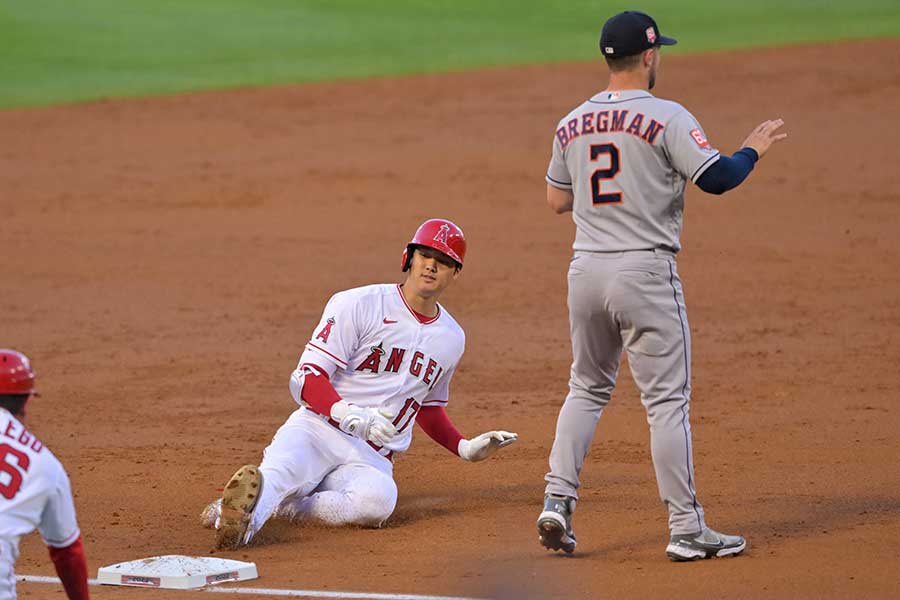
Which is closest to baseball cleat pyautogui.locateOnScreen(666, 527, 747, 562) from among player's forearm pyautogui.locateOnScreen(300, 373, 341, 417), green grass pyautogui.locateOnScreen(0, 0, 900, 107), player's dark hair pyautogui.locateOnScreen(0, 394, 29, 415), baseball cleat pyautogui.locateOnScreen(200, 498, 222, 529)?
player's forearm pyautogui.locateOnScreen(300, 373, 341, 417)

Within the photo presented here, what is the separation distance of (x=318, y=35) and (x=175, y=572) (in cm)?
2090

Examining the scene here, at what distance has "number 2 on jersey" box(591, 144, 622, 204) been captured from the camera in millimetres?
5504

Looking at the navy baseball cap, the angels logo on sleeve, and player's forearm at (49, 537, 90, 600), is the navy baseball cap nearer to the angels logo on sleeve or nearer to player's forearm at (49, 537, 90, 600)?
the angels logo on sleeve

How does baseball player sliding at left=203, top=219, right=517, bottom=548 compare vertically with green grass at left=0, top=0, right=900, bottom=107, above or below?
below

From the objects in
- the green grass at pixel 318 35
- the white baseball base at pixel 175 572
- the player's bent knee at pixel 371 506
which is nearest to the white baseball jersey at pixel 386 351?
the player's bent knee at pixel 371 506

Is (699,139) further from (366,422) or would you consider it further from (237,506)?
(237,506)

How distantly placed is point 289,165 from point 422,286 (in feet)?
36.0

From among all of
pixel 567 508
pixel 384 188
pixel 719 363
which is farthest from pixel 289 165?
pixel 567 508

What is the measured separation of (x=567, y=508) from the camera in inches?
226

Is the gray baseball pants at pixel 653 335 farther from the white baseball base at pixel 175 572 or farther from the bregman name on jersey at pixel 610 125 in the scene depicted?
the white baseball base at pixel 175 572

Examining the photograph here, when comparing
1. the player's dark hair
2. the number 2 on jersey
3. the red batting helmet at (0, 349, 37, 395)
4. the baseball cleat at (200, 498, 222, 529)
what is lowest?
the baseball cleat at (200, 498, 222, 529)

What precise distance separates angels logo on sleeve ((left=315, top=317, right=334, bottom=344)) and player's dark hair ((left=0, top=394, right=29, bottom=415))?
238cm

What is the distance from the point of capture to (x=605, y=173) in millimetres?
5527

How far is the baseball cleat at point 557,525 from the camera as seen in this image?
222 inches
